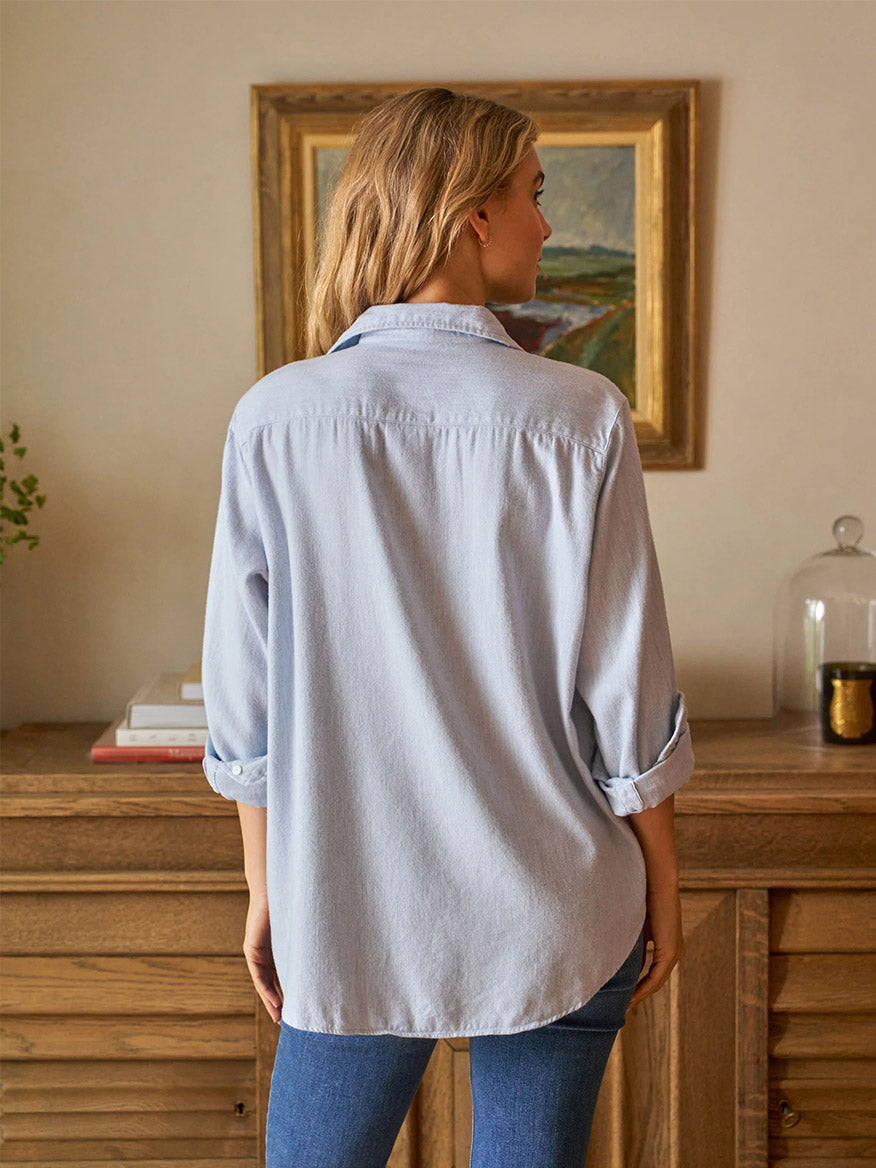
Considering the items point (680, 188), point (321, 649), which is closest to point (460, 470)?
point (321, 649)

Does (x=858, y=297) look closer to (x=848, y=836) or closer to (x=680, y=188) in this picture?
(x=680, y=188)

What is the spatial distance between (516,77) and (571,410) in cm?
126

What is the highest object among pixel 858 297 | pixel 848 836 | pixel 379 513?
pixel 858 297

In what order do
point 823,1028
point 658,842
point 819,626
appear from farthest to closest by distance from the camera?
1. point 819,626
2. point 823,1028
3. point 658,842

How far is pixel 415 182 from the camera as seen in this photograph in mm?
869

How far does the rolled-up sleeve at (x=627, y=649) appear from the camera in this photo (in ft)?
2.82

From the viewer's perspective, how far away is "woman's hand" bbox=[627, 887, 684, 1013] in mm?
963

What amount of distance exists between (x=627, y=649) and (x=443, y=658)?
15 centimetres

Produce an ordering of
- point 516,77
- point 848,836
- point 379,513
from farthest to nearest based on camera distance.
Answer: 1. point 516,77
2. point 848,836
3. point 379,513

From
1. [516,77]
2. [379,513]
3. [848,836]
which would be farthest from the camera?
[516,77]

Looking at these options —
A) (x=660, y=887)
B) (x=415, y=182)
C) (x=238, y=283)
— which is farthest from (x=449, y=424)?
(x=238, y=283)

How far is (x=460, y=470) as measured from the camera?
841 mm

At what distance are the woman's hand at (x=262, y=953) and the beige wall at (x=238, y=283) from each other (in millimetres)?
1044

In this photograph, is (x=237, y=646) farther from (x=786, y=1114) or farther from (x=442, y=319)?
(x=786, y=1114)
